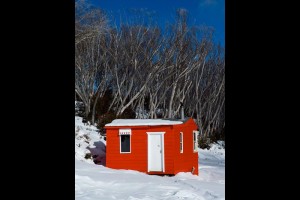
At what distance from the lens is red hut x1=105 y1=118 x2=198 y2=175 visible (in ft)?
53.7

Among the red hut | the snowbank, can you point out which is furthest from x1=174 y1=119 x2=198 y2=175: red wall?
the snowbank

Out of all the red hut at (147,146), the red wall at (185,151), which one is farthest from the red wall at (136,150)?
the red wall at (185,151)

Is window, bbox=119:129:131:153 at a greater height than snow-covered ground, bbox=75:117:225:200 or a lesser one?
greater

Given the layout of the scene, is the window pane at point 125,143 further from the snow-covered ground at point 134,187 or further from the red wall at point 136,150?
the snow-covered ground at point 134,187

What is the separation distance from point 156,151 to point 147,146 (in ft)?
1.43

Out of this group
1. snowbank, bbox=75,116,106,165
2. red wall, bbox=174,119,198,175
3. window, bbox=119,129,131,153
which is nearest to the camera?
red wall, bbox=174,119,198,175

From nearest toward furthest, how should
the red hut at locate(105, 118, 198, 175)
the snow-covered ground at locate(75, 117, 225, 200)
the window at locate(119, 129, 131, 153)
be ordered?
the snow-covered ground at locate(75, 117, 225, 200)
the red hut at locate(105, 118, 198, 175)
the window at locate(119, 129, 131, 153)

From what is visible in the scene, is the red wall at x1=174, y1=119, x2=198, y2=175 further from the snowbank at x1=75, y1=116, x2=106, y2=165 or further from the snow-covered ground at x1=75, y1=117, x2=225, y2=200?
the snowbank at x1=75, y1=116, x2=106, y2=165

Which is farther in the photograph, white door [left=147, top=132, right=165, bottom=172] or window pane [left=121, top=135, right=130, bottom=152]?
window pane [left=121, top=135, right=130, bottom=152]
